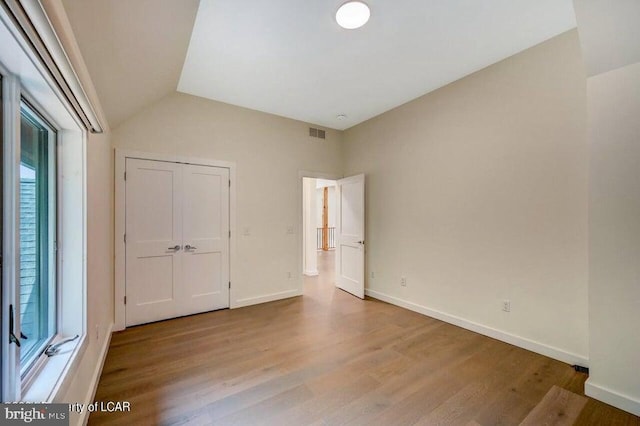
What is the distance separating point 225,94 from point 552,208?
3.90 metres

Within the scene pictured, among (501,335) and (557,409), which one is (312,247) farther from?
(557,409)

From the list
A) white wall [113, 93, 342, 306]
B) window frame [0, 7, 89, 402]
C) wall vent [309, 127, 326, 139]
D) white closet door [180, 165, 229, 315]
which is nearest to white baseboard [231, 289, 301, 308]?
white wall [113, 93, 342, 306]

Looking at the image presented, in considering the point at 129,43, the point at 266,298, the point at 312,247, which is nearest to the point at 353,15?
the point at 129,43

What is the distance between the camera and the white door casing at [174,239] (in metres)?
3.17

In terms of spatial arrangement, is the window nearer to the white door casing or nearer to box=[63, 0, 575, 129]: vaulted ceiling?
box=[63, 0, 575, 129]: vaulted ceiling

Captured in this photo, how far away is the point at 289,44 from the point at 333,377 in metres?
2.97

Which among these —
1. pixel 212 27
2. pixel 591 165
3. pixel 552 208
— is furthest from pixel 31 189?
pixel 552 208

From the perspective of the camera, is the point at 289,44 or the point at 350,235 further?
the point at 350,235

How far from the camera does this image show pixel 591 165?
1.95 meters

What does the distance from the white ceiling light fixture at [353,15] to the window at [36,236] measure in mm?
2077

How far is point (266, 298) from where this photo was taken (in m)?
4.07

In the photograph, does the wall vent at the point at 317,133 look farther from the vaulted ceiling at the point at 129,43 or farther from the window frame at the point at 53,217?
the window frame at the point at 53,217

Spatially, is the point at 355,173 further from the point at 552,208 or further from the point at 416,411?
the point at 416,411

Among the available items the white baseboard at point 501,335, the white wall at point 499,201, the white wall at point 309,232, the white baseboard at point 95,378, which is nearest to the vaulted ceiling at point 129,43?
the white baseboard at point 95,378
